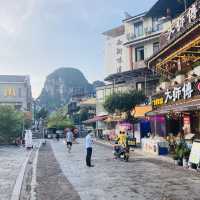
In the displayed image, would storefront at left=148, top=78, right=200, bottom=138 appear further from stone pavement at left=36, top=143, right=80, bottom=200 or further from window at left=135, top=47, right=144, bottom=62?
window at left=135, top=47, right=144, bottom=62

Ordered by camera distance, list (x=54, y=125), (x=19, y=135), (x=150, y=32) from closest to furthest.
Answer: (x=19, y=135) → (x=150, y=32) → (x=54, y=125)

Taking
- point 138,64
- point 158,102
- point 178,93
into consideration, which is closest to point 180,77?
point 178,93

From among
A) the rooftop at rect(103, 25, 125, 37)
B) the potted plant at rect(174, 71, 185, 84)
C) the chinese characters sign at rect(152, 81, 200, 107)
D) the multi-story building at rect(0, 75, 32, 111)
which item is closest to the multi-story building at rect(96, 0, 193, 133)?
the rooftop at rect(103, 25, 125, 37)

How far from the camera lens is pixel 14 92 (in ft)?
285

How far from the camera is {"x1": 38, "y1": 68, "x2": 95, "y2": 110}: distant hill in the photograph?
6855 inches

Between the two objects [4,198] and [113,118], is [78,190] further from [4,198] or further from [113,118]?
[113,118]

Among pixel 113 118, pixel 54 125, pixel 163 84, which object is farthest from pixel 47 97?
pixel 163 84

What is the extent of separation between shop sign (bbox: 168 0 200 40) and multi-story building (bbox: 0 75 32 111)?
2547 inches

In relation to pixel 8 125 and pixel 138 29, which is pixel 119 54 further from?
→ pixel 8 125

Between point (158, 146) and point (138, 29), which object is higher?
point (138, 29)

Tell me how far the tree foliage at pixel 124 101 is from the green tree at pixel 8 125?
1102 centimetres

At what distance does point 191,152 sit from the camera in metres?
17.4

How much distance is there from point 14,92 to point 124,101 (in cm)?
4984

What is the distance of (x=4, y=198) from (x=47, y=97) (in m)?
168
